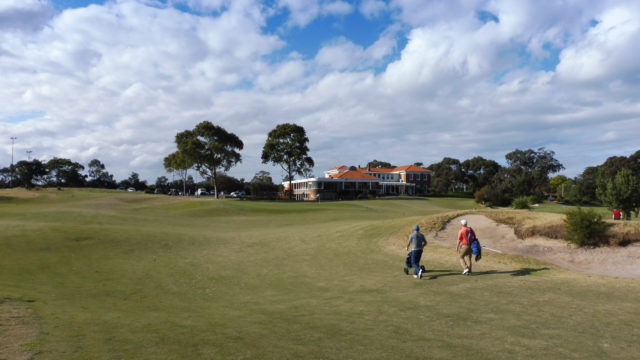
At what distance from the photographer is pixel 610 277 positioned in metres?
15.3

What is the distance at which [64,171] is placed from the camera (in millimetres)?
134250

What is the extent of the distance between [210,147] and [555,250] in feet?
233

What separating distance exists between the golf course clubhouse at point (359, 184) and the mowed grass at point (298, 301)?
75528 mm

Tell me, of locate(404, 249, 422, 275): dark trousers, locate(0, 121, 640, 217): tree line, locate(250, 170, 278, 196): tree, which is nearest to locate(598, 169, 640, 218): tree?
locate(0, 121, 640, 217): tree line

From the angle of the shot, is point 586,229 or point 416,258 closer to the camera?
point 416,258

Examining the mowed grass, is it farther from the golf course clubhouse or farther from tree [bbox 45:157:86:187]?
tree [bbox 45:157:86:187]

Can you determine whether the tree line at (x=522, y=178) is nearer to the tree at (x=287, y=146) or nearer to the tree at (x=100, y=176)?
the tree at (x=287, y=146)

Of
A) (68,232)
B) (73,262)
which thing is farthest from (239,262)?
(68,232)

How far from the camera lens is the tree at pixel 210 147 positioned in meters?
79.7

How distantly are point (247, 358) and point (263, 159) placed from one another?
88.9 meters

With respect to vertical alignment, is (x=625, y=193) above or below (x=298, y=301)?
above

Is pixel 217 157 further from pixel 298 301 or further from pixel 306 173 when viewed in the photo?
pixel 298 301

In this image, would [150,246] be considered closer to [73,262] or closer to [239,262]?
[73,262]

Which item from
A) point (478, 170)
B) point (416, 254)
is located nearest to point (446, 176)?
point (478, 170)
